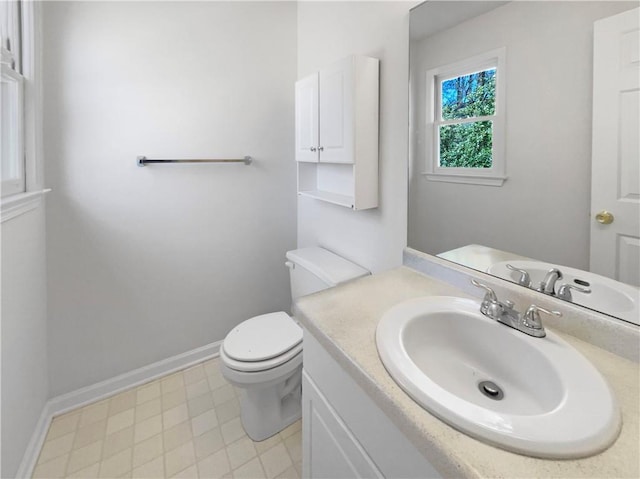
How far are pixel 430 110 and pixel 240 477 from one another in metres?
1.68

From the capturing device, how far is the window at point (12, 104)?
1196 mm

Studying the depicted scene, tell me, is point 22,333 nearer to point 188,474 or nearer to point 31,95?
point 188,474

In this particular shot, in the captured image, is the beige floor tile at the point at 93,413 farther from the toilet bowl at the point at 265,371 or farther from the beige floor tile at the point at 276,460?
the beige floor tile at the point at 276,460

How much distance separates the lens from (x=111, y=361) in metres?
1.77

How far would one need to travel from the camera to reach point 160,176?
69.8 inches

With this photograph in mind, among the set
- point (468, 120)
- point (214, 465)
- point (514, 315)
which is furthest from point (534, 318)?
point (214, 465)

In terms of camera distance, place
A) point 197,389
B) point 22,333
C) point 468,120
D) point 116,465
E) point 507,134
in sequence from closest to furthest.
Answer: point 507,134 → point 468,120 → point 22,333 → point 116,465 → point 197,389

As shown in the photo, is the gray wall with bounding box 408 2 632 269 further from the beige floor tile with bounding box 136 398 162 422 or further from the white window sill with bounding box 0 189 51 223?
the beige floor tile with bounding box 136 398 162 422

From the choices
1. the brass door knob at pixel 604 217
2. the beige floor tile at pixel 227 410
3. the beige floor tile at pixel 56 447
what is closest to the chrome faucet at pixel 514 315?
the brass door knob at pixel 604 217

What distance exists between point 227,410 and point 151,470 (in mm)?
404

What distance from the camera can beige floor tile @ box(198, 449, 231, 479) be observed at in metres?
1.33

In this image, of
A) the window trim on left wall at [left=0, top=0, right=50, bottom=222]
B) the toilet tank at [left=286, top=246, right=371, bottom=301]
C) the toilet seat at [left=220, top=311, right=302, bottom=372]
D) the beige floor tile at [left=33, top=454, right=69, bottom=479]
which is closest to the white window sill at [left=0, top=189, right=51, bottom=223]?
the window trim on left wall at [left=0, top=0, right=50, bottom=222]

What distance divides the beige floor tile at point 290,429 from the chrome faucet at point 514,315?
1.14 m

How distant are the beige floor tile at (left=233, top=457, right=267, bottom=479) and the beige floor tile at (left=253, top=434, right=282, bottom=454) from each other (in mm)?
66
